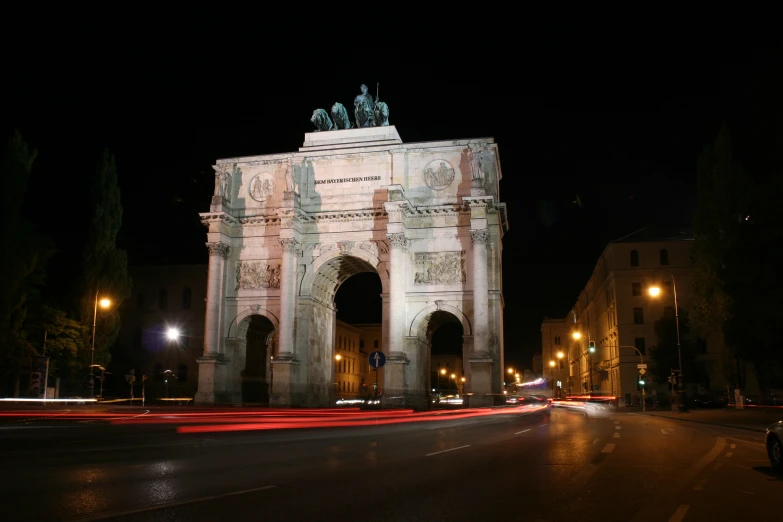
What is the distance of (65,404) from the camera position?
116 feet

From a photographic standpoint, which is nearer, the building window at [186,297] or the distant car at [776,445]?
the distant car at [776,445]

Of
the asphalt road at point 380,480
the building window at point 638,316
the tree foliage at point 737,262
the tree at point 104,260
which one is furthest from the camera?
the building window at point 638,316

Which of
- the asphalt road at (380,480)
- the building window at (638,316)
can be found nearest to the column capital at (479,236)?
the asphalt road at (380,480)

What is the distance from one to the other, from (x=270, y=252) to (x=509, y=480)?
34.7 m

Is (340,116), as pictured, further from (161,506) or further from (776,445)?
(161,506)

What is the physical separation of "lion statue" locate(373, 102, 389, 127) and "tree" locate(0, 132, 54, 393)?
20491 millimetres

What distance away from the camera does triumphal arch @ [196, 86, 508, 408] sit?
3878cm

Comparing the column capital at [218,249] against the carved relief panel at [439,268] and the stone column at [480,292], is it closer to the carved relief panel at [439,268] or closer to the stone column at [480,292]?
the carved relief panel at [439,268]

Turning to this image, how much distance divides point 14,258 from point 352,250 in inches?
744

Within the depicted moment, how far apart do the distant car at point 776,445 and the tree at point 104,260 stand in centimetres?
4164

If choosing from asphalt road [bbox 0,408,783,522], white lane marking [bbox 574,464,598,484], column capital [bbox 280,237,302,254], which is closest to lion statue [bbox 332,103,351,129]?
column capital [bbox 280,237,302,254]

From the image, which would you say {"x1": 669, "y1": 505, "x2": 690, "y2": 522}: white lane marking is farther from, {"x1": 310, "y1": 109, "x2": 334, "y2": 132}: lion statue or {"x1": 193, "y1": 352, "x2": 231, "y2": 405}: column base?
{"x1": 310, "y1": 109, "x2": 334, "y2": 132}: lion statue

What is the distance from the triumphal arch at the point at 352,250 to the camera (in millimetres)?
38781

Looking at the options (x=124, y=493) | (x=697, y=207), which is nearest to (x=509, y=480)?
(x=124, y=493)
